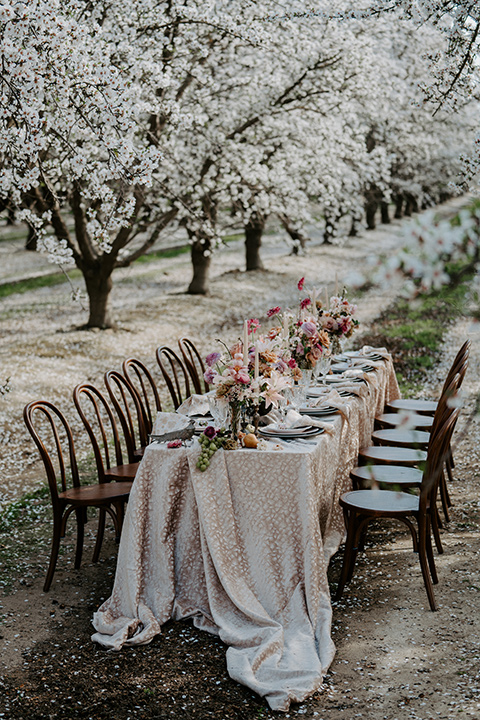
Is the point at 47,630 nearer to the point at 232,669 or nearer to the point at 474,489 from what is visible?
the point at 232,669

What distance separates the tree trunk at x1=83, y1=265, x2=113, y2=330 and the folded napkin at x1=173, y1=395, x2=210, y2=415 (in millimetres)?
6691

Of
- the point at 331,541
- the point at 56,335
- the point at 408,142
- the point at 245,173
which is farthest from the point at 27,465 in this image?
the point at 408,142

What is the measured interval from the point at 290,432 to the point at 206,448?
21.9 inches

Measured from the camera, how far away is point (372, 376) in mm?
5711

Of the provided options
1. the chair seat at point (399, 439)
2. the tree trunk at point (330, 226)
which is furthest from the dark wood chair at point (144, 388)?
the tree trunk at point (330, 226)

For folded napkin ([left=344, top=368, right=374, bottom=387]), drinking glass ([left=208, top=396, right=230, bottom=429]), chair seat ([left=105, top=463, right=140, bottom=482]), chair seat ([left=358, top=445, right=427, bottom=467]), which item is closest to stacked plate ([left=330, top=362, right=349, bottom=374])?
folded napkin ([left=344, top=368, right=374, bottom=387])

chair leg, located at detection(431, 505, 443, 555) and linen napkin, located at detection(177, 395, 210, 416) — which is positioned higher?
linen napkin, located at detection(177, 395, 210, 416)

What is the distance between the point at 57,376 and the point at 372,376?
17.1 feet

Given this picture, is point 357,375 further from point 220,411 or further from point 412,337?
point 412,337

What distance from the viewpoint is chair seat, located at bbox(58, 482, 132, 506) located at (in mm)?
4238

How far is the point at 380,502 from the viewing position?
164 inches

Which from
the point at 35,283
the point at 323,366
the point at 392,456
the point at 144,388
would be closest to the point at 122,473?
the point at 144,388

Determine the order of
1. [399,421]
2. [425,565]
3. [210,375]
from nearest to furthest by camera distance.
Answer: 1. [210,375]
2. [425,565]
3. [399,421]

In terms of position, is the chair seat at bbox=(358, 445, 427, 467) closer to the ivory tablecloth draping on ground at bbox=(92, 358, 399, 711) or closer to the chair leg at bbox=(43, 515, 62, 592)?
the ivory tablecloth draping on ground at bbox=(92, 358, 399, 711)
